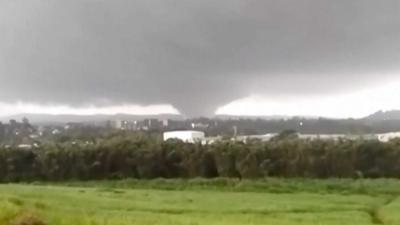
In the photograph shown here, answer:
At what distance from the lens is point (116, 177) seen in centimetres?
6600

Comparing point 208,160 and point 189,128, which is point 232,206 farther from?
point 189,128

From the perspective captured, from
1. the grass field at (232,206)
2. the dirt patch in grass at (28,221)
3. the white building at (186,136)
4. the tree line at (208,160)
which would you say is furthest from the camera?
the white building at (186,136)

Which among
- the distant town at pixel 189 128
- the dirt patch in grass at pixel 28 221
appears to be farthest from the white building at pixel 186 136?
the dirt patch in grass at pixel 28 221

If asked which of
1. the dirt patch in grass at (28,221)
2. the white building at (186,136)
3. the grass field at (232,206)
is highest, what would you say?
the white building at (186,136)

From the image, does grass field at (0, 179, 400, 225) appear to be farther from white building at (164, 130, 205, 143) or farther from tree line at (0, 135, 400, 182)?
white building at (164, 130, 205, 143)

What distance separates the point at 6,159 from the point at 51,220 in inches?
2158

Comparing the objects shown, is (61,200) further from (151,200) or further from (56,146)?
(56,146)

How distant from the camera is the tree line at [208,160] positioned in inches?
2542

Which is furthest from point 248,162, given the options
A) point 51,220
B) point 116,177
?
point 51,220

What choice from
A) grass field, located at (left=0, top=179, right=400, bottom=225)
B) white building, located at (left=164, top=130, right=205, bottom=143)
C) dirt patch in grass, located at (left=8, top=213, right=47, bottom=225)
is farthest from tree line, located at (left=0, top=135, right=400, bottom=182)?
dirt patch in grass, located at (left=8, top=213, right=47, bottom=225)

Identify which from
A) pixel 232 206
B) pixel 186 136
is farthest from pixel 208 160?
pixel 232 206

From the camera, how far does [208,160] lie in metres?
67.3

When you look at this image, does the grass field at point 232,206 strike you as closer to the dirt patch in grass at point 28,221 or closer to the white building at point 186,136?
the dirt patch in grass at point 28,221

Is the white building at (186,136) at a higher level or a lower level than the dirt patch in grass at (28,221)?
higher
